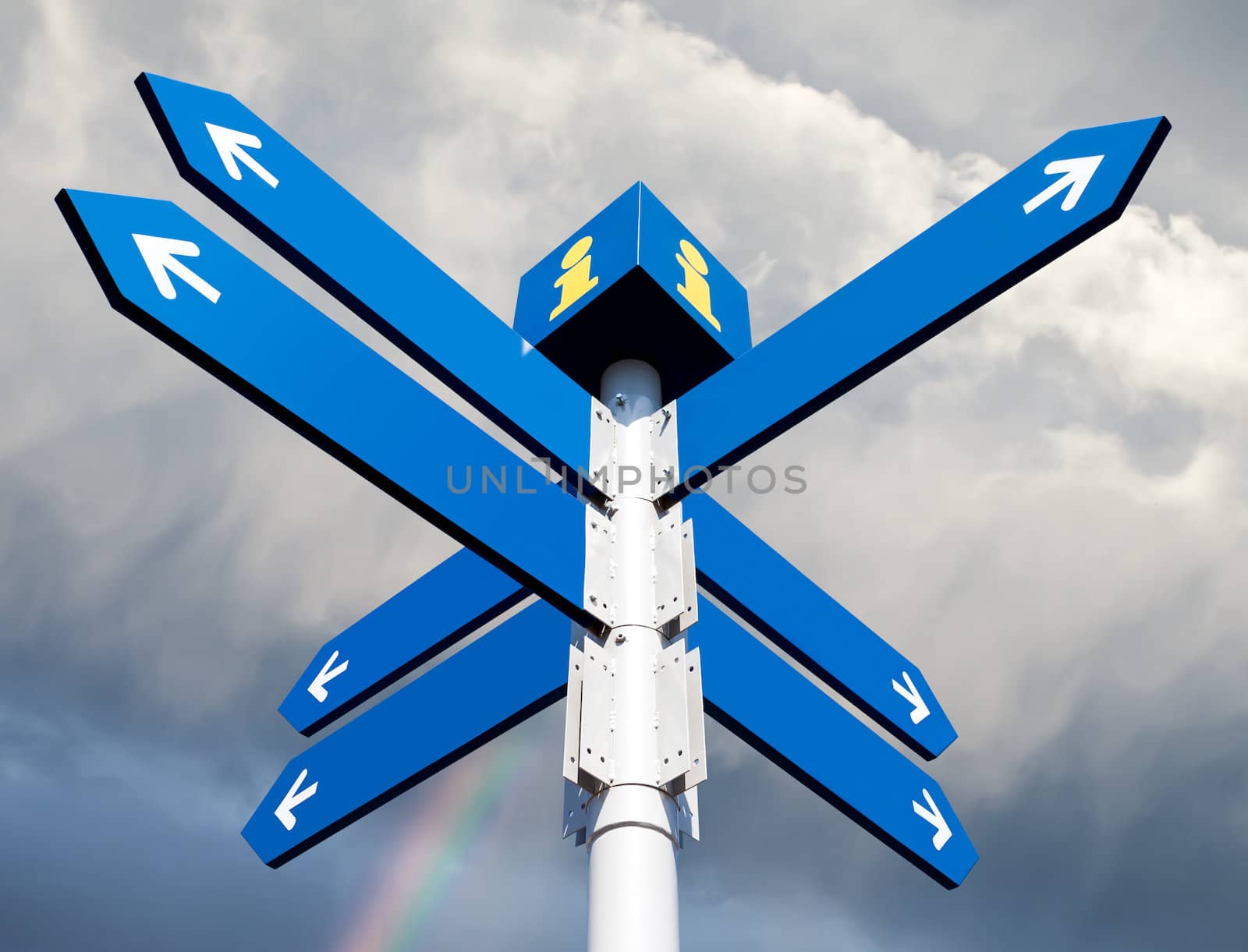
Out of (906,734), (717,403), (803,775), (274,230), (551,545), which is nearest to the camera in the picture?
(274,230)

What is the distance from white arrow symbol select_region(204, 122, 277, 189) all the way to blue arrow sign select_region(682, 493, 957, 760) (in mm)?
1575

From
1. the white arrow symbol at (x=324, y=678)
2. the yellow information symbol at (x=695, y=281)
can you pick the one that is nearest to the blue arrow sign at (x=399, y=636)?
the white arrow symbol at (x=324, y=678)

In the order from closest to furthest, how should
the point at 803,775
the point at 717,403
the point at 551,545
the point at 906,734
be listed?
the point at 551,545 → the point at 717,403 → the point at 803,775 → the point at 906,734

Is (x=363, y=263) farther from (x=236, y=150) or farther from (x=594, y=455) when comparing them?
(x=594, y=455)

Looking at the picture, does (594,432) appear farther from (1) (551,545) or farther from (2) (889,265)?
(2) (889,265)

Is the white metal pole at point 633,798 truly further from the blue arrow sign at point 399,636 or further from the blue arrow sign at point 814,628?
the blue arrow sign at point 399,636

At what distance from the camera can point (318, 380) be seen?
2.93 m

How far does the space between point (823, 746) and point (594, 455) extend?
122 centimetres

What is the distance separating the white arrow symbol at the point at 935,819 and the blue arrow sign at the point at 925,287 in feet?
4.91

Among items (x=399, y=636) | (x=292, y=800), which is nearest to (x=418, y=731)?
(x=399, y=636)

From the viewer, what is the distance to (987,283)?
326 centimetres

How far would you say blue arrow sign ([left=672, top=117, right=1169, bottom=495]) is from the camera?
3162 mm

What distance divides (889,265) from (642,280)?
77 centimetres

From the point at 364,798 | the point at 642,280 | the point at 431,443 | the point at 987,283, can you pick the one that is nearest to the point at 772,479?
the point at 642,280
